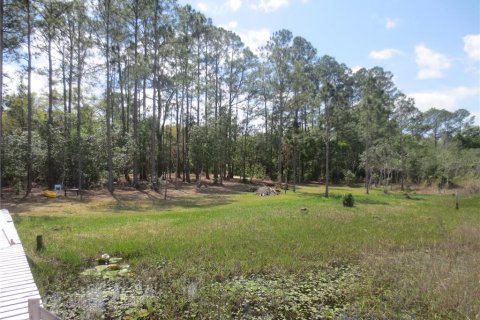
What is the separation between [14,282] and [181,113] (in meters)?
37.8

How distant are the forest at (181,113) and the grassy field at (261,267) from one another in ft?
41.0

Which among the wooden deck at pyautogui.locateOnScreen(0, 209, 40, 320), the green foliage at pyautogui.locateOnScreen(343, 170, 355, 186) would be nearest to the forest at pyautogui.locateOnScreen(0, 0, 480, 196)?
the green foliage at pyautogui.locateOnScreen(343, 170, 355, 186)

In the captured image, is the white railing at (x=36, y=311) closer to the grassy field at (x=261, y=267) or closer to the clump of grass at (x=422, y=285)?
the grassy field at (x=261, y=267)

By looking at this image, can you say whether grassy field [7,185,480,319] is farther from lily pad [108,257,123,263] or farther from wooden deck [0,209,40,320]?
wooden deck [0,209,40,320]

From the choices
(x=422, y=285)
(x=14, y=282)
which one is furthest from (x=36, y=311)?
(x=422, y=285)

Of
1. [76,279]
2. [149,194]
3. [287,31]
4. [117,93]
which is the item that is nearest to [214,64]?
[287,31]

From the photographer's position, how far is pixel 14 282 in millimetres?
5742

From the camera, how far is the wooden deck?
15.2 ft

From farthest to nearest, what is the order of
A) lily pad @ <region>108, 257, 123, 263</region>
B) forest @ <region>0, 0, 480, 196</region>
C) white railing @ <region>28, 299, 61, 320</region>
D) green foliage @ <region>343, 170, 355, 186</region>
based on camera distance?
1. green foliage @ <region>343, 170, 355, 186</region>
2. forest @ <region>0, 0, 480, 196</region>
3. lily pad @ <region>108, 257, 123, 263</region>
4. white railing @ <region>28, 299, 61, 320</region>

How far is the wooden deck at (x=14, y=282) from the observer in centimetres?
464

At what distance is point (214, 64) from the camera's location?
41.4 m

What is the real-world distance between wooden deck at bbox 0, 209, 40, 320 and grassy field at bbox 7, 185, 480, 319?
1.83 feet

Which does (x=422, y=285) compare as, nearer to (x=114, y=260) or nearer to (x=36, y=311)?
(x=36, y=311)

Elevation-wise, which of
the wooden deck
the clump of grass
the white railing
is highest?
the white railing
